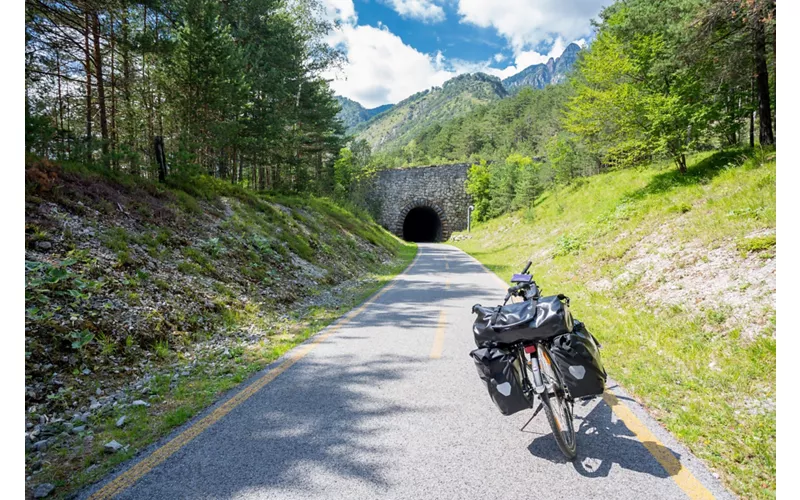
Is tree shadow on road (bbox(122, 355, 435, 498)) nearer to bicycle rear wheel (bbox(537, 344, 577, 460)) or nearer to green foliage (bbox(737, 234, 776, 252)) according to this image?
bicycle rear wheel (bbox(537, 344, 577, 460))

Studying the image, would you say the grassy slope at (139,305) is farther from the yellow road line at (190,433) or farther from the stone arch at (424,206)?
the stone arch at (424,206)

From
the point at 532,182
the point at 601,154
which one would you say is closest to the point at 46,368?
the point at 601,154

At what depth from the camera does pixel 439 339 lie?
20.3ft

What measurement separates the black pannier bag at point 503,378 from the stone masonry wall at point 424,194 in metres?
42.2

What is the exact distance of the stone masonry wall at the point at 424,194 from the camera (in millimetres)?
44906

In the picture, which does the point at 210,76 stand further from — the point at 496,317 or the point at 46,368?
the point at 496,317

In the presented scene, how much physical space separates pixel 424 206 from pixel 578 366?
43.8 meters

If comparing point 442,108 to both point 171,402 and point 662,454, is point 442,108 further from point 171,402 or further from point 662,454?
point 662,454

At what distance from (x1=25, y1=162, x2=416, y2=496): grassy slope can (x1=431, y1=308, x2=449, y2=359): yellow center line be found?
7.15 feet

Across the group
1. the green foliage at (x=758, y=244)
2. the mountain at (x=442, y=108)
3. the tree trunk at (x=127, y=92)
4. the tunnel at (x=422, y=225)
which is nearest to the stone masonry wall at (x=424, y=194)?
the tunnel at (x=422, y=225)

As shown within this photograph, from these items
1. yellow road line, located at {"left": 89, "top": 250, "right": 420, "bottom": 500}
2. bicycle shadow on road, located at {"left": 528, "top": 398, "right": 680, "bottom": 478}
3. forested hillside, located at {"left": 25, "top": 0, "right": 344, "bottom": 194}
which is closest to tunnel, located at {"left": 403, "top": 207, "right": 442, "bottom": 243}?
forested hillside, located at {"left": 25, "top": 0, "right": 344, "bottom": 194}

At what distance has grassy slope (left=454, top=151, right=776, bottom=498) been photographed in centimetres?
331

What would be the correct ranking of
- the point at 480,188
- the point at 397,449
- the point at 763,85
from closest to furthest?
the point at 397,449
the point at 763,85
the point at 480,188

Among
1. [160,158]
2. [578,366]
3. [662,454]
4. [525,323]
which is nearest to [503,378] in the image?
[525,323]
